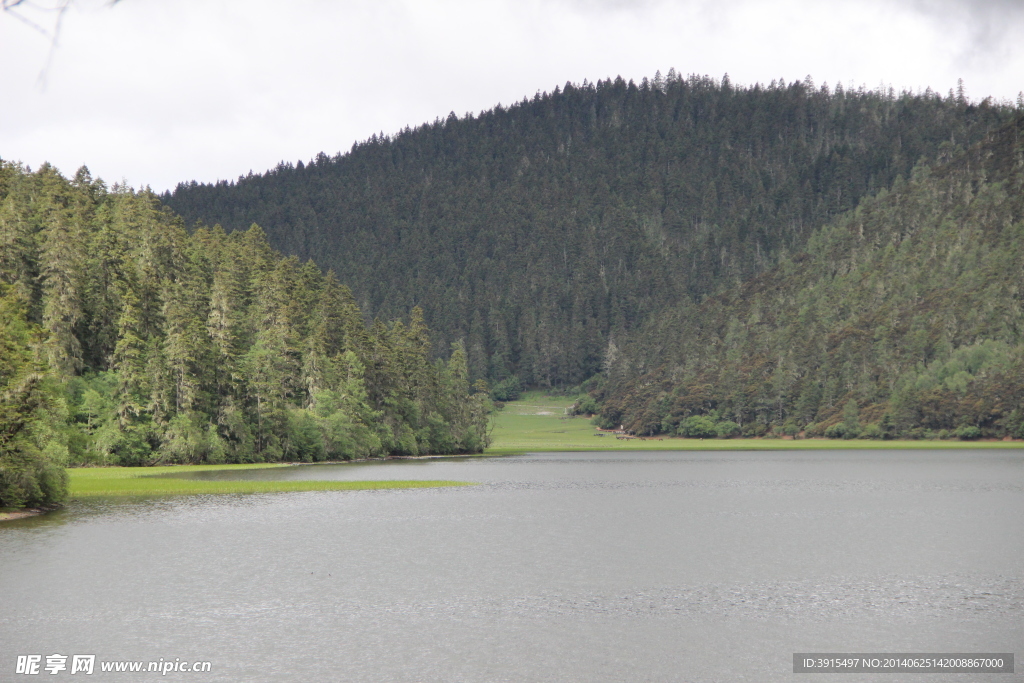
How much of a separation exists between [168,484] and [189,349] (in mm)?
34164

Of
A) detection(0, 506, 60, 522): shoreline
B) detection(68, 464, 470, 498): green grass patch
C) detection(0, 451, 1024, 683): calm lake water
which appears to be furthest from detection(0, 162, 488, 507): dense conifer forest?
detection(0, 451, 1024, 683): calm lake water

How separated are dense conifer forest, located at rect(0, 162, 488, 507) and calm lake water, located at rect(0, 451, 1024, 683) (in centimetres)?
3054

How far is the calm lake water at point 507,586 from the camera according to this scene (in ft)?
100

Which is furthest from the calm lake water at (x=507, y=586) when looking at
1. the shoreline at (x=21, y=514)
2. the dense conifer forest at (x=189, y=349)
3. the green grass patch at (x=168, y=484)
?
the dense conifer forest at (x=189, y=349)

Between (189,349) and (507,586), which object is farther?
(189,349)

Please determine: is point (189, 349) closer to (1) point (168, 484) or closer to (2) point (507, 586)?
(1) point (168, 484)

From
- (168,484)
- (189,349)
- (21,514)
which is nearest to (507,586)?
(21,514)

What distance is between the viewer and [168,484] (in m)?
86.2

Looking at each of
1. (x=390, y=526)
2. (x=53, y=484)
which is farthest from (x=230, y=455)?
(x=390, y=526)

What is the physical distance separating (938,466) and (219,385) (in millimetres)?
100450

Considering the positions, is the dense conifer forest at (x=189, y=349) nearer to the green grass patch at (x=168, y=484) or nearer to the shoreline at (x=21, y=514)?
the green grass patch at (x=168, y=484)

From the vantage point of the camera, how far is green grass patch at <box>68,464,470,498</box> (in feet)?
262

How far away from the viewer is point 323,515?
219ft

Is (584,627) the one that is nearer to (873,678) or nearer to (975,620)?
(873,678)
